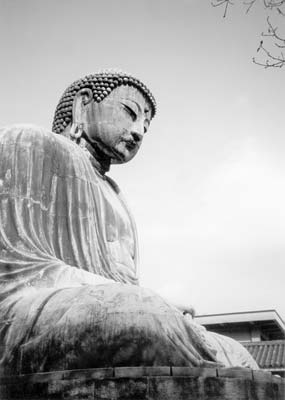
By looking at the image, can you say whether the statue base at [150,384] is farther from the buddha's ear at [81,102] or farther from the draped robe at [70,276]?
the buddha's ear at [81,102]

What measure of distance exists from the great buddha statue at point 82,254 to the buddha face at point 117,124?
0.04ft

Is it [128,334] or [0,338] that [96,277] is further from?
[128,334]

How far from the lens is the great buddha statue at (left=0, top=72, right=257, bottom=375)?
10.6 feet

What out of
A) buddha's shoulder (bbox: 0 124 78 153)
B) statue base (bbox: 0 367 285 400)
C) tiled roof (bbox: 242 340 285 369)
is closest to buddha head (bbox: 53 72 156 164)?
buddha's shoulder (bbox: 0 124 78 153)

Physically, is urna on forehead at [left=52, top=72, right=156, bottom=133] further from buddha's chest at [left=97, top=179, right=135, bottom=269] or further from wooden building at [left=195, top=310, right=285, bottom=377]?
wooden building at [left=195, top=310, right=285, bottom=377]

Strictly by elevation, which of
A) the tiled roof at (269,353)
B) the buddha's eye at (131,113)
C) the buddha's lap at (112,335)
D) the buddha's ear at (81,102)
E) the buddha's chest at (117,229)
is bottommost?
the buddha's lap at (112,335)

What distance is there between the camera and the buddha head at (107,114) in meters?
6.24

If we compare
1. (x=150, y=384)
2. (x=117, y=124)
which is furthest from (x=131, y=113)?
(x=150, y=384)

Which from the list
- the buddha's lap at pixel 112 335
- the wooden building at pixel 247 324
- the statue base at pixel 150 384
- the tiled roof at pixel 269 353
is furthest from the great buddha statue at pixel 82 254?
the wooden building at pixel 247 324

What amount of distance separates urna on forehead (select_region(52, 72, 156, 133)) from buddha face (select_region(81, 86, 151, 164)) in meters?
0.06

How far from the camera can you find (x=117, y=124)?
20.4 feet

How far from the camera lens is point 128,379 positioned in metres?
2.94

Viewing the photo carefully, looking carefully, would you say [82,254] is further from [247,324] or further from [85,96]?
[247,324]

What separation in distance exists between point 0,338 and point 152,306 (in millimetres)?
1138
